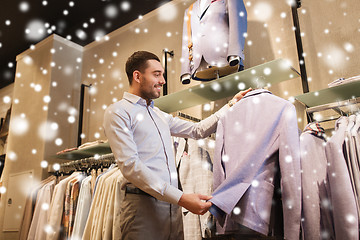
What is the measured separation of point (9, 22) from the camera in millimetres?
4055

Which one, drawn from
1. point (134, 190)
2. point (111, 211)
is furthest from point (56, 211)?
point (134, 190)

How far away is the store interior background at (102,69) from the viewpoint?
92.1 inches

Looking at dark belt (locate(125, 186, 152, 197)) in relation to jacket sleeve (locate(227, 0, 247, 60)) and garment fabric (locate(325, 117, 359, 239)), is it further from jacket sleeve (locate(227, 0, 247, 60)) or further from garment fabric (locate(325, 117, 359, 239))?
jacket sleeve (locate(227, 0, 247, 60))

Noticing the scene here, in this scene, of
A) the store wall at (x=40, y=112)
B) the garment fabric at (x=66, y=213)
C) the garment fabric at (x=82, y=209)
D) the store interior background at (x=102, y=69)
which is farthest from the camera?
the store wall at (x=40, y=112)

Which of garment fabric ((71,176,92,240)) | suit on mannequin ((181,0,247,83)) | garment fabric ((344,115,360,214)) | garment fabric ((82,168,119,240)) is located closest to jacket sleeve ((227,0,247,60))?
suit on mannequin ((181,0,247,83))

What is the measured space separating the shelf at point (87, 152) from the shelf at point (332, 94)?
1772 millimetres

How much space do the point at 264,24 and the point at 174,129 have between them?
1274mm

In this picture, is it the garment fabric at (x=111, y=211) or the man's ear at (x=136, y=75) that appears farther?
the garment fabric at (x=111, y=211)

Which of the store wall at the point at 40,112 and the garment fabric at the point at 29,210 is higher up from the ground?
the store wall at the point at 40,112

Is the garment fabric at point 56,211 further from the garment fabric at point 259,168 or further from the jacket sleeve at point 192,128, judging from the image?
the garment fabric at point 259,168

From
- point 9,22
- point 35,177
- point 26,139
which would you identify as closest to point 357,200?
point 35,177

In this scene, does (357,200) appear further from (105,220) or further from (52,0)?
(52,0)

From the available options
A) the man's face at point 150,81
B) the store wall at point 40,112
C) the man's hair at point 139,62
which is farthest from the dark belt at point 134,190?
the store wall at point 40,112

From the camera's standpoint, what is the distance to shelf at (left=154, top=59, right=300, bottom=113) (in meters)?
2.11
